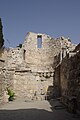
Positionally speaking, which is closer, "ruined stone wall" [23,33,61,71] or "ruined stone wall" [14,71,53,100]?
"ruined stone wall" [14,71,53,100]

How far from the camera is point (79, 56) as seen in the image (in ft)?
34.0

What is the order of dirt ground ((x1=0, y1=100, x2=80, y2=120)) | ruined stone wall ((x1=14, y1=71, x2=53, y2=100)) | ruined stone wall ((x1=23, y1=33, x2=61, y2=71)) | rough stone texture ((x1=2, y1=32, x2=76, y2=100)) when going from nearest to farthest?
dirt ground ((x1=0, y1=100, x2=80, y2=120)), rough stone texture ((x1=2, y1=32, x2=76, y2=100)), ruined stone wall ((x1=14, y1=71, x2=53, y2=100)), ruined stone wall ((x1=23, y1=33, x2=61, y2=71))

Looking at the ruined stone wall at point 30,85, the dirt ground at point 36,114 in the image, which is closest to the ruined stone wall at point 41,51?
the ruined stone wall at point 30,85

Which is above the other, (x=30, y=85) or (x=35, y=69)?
(x=35, y=69)

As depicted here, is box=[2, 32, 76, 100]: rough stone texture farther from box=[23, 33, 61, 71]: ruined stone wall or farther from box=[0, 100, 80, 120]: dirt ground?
box=[0, 100, 80, 120]: dirt ground

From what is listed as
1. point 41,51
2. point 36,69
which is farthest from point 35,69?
point 41,51

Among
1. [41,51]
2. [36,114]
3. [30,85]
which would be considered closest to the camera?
[36,114]

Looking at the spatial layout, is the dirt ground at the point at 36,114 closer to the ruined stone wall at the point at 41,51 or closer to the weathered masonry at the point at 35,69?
the weathered masonry at the point at 35,69

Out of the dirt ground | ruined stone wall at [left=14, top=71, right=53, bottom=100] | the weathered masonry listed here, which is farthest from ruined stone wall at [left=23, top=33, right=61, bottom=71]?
the dirt ground

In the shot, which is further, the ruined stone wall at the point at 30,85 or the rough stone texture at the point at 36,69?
the ruined stone wall at the point at 30,85

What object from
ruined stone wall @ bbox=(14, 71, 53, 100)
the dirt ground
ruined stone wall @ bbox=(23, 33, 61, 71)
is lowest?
→ the dirt ground

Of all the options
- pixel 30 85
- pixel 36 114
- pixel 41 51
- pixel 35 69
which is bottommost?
pixel 36 114

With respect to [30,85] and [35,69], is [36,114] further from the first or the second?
[35,69]

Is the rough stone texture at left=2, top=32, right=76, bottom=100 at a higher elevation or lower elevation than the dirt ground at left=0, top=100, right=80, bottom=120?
higher
